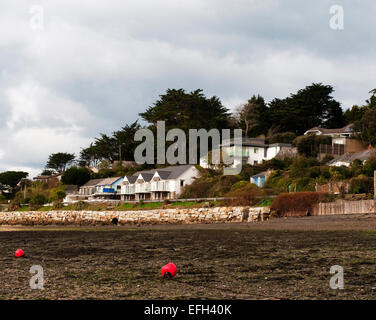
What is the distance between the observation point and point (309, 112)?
85125 millimetres

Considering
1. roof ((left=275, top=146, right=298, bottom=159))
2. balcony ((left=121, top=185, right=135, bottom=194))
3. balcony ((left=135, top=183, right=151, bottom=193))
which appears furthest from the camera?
balcony ((left=121, top=185, right=135, bottom=194))

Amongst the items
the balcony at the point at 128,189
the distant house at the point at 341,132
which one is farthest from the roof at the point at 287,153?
the balcony at the point at 128,189

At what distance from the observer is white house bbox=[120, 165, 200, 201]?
2542 inches

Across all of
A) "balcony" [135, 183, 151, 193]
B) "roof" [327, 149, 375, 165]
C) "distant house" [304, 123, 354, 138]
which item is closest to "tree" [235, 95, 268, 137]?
"distant house" [304, 123, 354, 138]

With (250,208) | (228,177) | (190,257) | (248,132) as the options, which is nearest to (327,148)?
(228,177)

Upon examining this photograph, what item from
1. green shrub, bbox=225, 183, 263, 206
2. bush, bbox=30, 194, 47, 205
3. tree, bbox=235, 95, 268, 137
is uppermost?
tree, bbox=235, 95, 268, 137

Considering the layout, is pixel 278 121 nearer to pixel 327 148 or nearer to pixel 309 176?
pixel 327 148

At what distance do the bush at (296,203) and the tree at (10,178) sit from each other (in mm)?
90425

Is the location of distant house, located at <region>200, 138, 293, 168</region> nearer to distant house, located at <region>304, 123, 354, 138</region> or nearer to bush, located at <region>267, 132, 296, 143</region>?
bush, located at <region>267, 132, 296, 143</region>

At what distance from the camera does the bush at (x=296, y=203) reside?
31156 mm

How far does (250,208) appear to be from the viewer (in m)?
36.7

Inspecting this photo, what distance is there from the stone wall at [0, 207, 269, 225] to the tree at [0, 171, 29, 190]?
49566 millimetres

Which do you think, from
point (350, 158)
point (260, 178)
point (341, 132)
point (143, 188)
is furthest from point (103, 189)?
point (350, 158)

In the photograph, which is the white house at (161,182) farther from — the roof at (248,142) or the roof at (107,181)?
the roof at (248,142)
